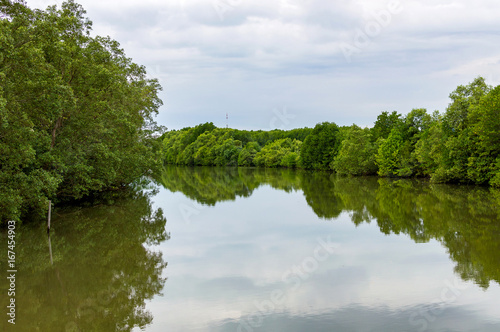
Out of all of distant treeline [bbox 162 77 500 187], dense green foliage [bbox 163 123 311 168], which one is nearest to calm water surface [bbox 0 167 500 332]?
distant treeline [bbox 162 77 500 187]

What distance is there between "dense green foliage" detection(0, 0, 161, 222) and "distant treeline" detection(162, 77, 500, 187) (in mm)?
26012

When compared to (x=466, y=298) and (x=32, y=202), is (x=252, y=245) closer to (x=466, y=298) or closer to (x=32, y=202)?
(x=466, y=298)

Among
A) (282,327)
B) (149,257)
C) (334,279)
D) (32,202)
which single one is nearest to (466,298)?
(334,279)

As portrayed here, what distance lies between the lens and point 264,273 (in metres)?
11.4

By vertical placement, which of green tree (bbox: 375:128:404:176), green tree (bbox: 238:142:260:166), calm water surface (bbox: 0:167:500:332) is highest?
green tree (bbox: 238:142:260:166)

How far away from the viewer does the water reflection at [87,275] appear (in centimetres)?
833

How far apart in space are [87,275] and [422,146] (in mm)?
41515

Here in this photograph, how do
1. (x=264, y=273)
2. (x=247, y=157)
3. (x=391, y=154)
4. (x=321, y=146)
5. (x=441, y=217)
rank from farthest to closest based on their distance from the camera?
(x=247, y=157) < (x=321, y=146) < (x=391, y=154) < (x=441, y=217) < (x=264, y=273)

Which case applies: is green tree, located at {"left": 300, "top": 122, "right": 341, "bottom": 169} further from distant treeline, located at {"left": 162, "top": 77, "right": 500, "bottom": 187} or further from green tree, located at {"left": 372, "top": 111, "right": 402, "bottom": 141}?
green tree, located at {"left": 372, "top": 111, "right": 402, "bottom": 141}

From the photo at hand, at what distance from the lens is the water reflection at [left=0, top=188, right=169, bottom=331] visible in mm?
8328

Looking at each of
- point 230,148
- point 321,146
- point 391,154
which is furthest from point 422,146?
point 230,148

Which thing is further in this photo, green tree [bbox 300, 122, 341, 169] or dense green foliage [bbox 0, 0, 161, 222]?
green tree [bbox 300, 122, 341, 169]

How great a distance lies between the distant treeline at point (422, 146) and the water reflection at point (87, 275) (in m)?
27.6

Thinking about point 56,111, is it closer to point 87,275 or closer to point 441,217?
point 87,275
